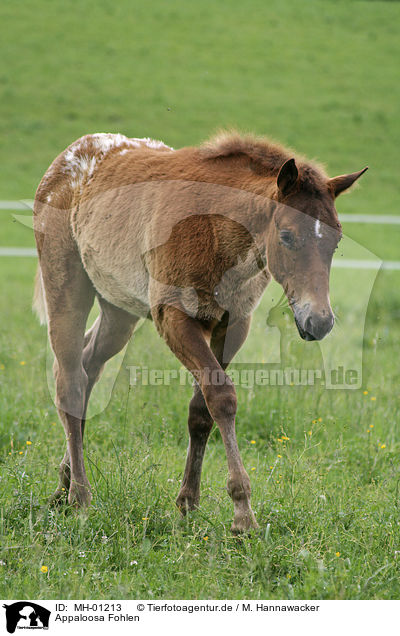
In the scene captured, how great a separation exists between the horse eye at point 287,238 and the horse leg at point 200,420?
76 centimetres

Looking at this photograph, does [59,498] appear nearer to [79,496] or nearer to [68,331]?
[79,496]

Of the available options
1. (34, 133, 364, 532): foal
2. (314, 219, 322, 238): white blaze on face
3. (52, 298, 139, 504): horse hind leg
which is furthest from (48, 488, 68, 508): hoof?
(314, 219, 322, 238): white blaze on face

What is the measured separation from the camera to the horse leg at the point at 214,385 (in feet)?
11.5

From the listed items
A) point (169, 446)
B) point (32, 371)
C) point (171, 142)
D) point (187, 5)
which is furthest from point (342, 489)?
point (187, 5)

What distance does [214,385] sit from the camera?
3.63 meters

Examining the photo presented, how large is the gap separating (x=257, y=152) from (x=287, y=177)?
55 cm

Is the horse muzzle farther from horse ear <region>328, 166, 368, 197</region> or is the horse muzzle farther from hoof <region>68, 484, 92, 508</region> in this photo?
hoof <region>68, 484, 92, 508</region>

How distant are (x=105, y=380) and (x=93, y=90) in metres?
A: 17.7

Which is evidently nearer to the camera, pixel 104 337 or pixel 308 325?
pixel 308 325

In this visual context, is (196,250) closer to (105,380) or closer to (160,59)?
(105,380)

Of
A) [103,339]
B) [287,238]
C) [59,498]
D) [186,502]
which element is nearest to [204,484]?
[186,502]

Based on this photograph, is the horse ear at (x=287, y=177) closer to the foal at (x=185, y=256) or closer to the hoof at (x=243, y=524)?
the foal at (x=185, y=256)

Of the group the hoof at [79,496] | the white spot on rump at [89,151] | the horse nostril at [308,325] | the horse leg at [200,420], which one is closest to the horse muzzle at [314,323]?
the horse nostril at [308,325]

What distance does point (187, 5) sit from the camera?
84.4 feet
